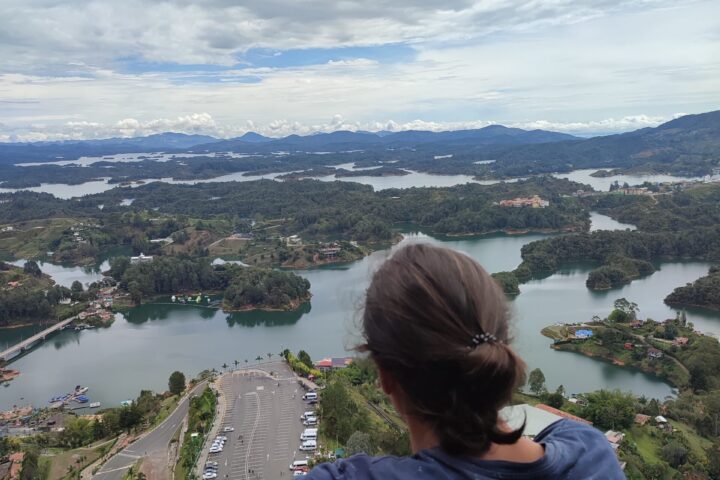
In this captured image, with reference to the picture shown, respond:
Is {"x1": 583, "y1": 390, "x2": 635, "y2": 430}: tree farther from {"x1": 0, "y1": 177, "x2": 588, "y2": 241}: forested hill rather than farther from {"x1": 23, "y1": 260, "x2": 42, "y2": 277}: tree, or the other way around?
{"x1": 23, "y1": 260, "x2": 42, "y2": 277}: tree

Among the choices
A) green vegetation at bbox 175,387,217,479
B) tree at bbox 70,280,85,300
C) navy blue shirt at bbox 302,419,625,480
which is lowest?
tree at bbox 70,280,85,300

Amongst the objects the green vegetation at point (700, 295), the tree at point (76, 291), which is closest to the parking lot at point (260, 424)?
the tree at point (76, 291)

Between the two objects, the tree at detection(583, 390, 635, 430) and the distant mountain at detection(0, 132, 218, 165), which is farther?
the distant mountain at detection(0, 132, 218, 165)

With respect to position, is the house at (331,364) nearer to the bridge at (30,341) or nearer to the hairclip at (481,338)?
the bridge at (30,341)

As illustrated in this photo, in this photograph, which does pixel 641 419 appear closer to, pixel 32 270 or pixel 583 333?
pixel 583 333

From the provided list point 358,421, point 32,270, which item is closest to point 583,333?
point 358,421

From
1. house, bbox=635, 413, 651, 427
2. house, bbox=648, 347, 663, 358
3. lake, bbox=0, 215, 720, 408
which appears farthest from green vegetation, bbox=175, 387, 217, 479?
house, bbox=648, 347, 663, 358

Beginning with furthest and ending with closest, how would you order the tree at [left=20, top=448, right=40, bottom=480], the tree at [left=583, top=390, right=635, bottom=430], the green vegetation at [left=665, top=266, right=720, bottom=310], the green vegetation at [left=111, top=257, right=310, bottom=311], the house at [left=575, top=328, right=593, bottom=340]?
1. the green vegetation at [left=111, top=257, right=310, bottom=311]
2. the green vegetation at [left=665, top=266, right=720, bottom=310]
3. the house at [left=575, top=328, right=593, bottom=340]
4. the tree at [left=583, top=390, right=635, bottom=430]
5. the tree at [left=20, top=448, right=40, bottom=480]
